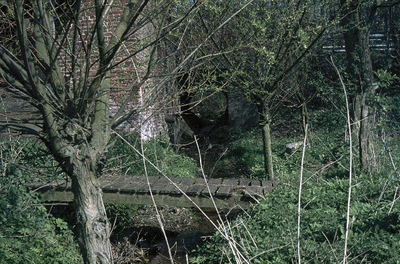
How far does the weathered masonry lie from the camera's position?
642 centimetres

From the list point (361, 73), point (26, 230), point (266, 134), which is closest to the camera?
point (26, 230)

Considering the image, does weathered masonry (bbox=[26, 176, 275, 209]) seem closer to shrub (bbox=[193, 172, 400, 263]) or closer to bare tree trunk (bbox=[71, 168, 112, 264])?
shrub (bbox=[193, 172, 400, 263])

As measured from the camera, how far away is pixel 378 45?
15.0m

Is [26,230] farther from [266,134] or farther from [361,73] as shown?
[361,73]

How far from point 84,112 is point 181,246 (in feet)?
15.6

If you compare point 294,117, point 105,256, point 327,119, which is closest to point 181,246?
point 105,256

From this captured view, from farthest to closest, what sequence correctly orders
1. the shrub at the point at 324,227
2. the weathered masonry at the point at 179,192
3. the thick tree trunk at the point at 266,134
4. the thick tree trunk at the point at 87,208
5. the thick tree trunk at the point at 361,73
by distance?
1. the thick tree trunk at the point at 266,134
2. the thick tree trunk at the point at 361,73
3. the weathered masonry at the point at 179,192
4. the shrub at the point at 324,227
5. the thick tree trunk at the point at 87,208

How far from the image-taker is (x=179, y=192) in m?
6.62

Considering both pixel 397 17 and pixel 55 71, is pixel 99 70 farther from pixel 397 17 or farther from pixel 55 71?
pixel 397 17

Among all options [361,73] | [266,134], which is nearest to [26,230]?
[266,134]

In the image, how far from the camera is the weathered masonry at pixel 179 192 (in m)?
6.42

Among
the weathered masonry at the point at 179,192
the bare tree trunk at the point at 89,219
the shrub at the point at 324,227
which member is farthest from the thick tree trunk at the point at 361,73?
the bare tree trunk at the point at 89,219

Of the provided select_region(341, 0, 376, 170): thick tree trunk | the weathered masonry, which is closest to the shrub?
the weathered masonry

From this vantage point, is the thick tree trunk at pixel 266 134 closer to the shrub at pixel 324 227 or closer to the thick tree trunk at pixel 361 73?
the thick tree trunk at pixel 361 73
